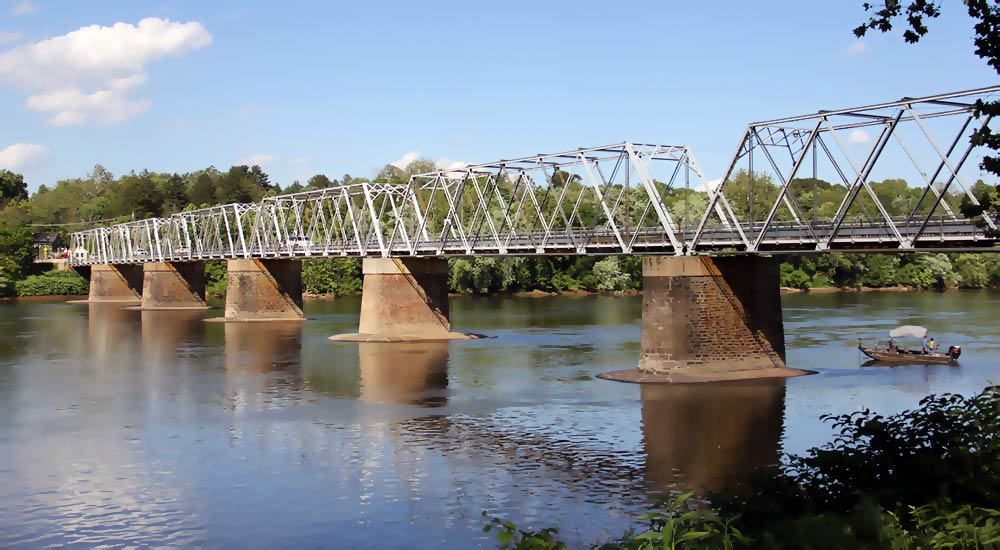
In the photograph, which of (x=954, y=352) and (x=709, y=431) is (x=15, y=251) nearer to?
(x=954, y=352)

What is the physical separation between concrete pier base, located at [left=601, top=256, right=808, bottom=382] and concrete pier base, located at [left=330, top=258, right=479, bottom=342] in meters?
27.6

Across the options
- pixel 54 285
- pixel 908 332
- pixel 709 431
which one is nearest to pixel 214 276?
pixel 54 285

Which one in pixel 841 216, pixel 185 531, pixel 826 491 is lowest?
pixel 185 531

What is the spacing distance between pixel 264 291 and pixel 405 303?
31931mm

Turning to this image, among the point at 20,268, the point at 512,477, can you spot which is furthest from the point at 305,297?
the point at 512,477

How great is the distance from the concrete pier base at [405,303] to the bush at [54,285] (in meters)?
104

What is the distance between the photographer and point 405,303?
74500 mm

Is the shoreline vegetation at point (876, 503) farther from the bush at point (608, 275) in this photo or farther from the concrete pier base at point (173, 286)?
the bush at point (608, 275)

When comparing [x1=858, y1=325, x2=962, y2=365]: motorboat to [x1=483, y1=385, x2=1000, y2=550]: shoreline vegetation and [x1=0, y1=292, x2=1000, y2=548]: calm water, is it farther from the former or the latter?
[x1=483, y1=385, x2=1000, y2=550]: shoreline vegetation

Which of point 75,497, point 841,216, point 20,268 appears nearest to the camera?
point 75,497

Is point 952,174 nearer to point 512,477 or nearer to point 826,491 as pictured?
point 512,477

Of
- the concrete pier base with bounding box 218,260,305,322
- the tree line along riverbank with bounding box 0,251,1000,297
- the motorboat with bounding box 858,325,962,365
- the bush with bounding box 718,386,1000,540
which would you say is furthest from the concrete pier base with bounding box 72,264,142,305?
the bush with bounding box 718,386,1000,540

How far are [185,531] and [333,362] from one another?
35.7 m

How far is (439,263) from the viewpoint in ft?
253
